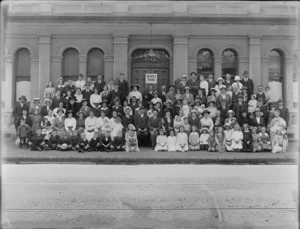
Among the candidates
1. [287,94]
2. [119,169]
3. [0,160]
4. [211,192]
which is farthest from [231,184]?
[287,94]

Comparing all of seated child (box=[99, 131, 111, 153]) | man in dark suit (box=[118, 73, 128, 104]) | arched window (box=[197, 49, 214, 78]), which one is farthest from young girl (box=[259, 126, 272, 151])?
arched window (box=[197, 49, 214, 78])

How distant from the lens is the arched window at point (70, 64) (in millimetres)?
15711

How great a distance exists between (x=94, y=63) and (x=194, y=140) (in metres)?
6.71

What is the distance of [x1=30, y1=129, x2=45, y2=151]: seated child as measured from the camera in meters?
11.0

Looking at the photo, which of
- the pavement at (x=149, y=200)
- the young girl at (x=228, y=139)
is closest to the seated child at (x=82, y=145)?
the pavement at (x=149, y=200)

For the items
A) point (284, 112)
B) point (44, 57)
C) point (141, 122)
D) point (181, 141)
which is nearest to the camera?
point (181, 141)

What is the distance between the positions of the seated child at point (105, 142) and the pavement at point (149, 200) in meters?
3.54

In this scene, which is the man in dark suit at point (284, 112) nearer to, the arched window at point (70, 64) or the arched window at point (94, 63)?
the arched window at point (94, 63)

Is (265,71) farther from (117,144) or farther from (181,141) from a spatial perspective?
(117,144)

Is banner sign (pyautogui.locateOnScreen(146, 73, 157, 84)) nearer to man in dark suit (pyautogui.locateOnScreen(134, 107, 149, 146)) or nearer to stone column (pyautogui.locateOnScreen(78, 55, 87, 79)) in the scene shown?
stone column (pyautogui.locateOnScreen(78, 55, 87, 79))

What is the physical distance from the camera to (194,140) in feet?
37.7

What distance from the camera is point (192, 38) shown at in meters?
15.8

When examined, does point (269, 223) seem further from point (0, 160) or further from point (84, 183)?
point (84, 183)

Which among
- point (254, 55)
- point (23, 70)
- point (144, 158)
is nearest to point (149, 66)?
point (254, 55)
